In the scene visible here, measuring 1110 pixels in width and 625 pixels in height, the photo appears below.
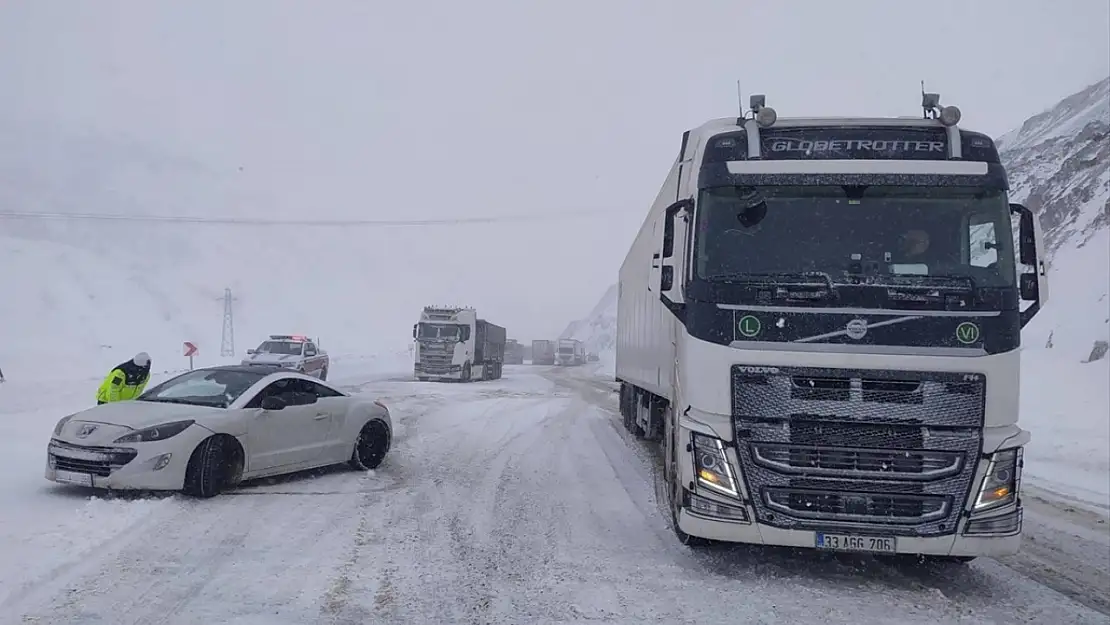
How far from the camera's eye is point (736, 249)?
20.0ft

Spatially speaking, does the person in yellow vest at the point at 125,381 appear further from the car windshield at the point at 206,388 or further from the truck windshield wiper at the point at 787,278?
the truck windshield wiper at the point at 787,278

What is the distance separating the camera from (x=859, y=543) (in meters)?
5.57

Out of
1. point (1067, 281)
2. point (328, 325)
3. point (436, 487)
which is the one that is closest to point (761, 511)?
point (436, 487)

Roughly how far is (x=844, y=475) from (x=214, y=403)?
635cm

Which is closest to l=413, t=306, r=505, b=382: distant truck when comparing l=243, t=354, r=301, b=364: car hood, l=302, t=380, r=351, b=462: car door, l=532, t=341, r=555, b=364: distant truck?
l=243, t=354, r=301, b=364: car hood

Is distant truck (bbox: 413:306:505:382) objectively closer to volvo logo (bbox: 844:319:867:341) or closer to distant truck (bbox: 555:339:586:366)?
volvo logo (bbox: 844:319:867:341)

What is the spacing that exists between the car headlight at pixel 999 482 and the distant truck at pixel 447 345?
2996 cm

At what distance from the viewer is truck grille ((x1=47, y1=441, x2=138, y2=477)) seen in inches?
296

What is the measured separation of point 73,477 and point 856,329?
7.10 meters

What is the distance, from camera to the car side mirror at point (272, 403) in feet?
28.5

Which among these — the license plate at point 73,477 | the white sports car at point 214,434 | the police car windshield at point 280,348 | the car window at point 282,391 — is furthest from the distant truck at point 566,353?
the license plate at point 73,477

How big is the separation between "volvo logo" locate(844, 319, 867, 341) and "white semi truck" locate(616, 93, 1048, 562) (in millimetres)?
25

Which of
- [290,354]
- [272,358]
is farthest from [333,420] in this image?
[290,354]

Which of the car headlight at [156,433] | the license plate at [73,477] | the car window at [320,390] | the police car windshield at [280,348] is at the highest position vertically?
the police car windshield at [280,348]
